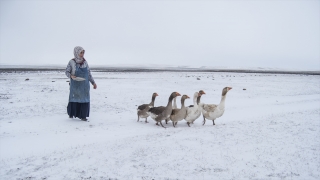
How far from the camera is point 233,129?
892cm

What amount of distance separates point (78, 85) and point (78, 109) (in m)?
0.99

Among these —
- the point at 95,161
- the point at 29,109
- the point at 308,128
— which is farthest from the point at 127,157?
the point at 29,109

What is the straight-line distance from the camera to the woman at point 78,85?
9.34m

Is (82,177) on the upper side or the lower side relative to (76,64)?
lower

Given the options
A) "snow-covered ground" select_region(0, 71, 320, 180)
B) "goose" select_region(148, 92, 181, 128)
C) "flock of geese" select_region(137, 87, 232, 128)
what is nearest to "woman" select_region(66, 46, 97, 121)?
"snow-covered ground" select_region(0, 71, 320, 180)

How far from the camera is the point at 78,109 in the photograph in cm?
983

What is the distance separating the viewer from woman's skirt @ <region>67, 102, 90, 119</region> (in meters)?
9.73

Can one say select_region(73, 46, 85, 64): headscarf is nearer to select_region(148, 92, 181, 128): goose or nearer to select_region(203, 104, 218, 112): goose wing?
select_region(148, 92, 181, 128): goose

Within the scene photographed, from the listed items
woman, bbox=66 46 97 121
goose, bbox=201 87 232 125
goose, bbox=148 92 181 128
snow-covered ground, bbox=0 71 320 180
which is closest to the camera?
snow-covered ground, bbox=0 71 320 180

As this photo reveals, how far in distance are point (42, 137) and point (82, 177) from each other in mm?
3233

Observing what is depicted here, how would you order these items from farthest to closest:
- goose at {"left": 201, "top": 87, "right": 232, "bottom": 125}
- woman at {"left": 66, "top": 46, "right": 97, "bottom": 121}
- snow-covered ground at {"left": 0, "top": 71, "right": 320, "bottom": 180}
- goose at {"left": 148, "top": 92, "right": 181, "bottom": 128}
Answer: goose at {"left": 201, "top": 87, "right": 232, "bottom": 125} < woman at {"left": 66, "top": 46, "right": 97, "bottom": 121} < goose at {"left": 148, "top": 92, "right": 181, "bottom": 128} < snow-covered ground at {"left": 0, "top": 71, "right": 320, "bottom": 180}

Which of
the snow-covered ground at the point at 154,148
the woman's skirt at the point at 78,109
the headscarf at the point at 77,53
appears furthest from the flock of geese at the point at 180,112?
the headscarf at the point at 77,53

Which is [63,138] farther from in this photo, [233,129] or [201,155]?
[233,129]

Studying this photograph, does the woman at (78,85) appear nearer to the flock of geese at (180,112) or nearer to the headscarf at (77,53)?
the headscarf at (77,53)
